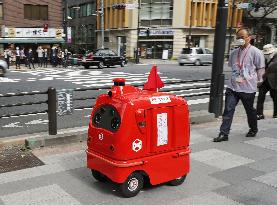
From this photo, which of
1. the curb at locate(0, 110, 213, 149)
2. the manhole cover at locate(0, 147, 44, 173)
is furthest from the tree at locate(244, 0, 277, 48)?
the manhole cover at locate(0, 147, 44, 173)

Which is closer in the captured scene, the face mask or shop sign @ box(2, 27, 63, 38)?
the face mask

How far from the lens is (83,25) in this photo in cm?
6931

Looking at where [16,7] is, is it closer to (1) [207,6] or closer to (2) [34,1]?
(2) [34,1]

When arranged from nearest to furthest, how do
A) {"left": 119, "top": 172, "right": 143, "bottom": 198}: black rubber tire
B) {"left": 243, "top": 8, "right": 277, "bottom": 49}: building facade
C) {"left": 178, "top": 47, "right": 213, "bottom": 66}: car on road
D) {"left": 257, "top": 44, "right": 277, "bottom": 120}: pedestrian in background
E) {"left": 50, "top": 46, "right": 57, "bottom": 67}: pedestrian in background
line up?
{"left": 119, "top": 172, "right": 143, "bottom": 198}: black rubber tire → {"left": 257, "top": 44, "right": 277, "bottom": 120}: pedestrian in background → {"left": 50, "top": 46, "right": 57, "bottom": 67}: pedestrian in background → {"left": 178, "top": 47, "right": 213, "bottom": 66}: car on road → {"left": 243, "top": 8, "right": 277, "bottom": 49}: building facade

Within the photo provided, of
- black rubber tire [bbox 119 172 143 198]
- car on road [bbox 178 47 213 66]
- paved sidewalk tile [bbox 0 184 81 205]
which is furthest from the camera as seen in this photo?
car on road [bbox 178 47 213 66]


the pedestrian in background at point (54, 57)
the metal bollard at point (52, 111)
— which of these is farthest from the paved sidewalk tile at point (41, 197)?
the pedestrian in background at point (54, 57)

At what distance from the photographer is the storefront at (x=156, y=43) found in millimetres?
50812

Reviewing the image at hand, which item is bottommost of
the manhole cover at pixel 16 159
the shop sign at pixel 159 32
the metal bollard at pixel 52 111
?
the manhole cover at pixel 16 159

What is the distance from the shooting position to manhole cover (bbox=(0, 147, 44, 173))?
525 centimetres

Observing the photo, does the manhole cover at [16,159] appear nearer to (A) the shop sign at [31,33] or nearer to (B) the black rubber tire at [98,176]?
(B) the black rubber tire at [98,176]

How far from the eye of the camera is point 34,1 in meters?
38.8

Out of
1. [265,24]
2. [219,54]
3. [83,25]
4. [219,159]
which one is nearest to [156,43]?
[265,24]

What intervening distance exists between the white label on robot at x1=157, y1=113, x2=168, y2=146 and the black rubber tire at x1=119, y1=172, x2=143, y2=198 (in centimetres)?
46

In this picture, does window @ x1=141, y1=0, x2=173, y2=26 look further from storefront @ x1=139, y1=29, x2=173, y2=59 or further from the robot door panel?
the robot door panel
